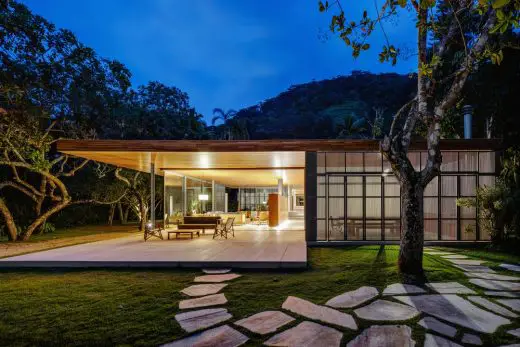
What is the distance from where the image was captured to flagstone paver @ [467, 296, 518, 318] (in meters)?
4.12

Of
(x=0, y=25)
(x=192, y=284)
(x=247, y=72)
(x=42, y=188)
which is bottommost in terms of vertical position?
Answer: (x=192, y=284)

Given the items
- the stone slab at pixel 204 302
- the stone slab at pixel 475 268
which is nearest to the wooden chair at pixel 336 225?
the stone slab at pixel 475 268

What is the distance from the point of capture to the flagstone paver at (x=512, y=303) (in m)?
4.32

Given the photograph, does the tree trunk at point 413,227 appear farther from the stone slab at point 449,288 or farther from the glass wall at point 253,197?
the glass wall at point 253,197

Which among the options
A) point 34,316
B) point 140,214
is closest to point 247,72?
point 140,214

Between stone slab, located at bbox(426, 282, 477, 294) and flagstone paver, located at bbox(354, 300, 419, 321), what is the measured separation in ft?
3.51

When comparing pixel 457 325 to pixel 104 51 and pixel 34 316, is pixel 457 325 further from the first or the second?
pixel 104 51

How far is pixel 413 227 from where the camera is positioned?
18.9ft

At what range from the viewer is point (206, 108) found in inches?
6555

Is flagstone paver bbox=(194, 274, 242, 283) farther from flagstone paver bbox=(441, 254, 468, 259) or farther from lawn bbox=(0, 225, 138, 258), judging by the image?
lawn bbox=(0, 225, 138, 258)

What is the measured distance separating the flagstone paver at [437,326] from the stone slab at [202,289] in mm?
2885

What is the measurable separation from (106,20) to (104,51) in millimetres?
13481

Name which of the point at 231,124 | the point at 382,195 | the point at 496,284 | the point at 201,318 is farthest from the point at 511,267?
the point at 231,124

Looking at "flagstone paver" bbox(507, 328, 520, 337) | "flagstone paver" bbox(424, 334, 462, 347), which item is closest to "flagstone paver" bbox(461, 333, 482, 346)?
"flagstone paver" bbox(424, 334, 462, 347)
